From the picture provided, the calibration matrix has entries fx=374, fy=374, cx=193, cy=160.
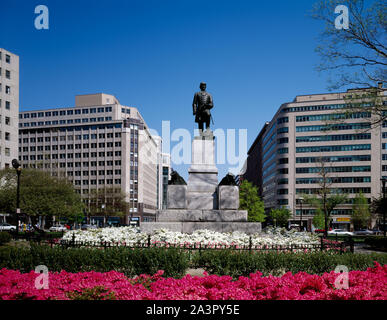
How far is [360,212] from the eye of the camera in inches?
3543

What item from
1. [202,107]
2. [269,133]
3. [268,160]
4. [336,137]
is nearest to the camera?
[202,107]

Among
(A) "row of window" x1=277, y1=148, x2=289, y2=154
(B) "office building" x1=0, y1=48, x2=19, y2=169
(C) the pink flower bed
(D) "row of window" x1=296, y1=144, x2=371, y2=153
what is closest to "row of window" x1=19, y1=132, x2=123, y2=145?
(A) "row of window" x1=277, y1=148, x2=289, y2=154

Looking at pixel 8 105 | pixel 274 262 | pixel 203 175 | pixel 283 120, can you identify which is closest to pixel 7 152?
pixel 8 105

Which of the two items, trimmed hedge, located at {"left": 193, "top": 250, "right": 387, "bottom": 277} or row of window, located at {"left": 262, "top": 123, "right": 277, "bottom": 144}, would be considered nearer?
trimmed hedge, located at {"left": 193, "top": 250, "right": 387, "bottom": 277}

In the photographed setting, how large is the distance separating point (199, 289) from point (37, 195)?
48880 millimetres

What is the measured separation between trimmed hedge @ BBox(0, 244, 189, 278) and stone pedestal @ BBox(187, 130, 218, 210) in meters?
8.09

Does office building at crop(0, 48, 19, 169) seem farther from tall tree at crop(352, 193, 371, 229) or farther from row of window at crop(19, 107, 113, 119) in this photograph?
tall tree at crop(352, 193, 371, 229)

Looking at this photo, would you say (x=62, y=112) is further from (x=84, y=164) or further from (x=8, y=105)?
(x=8, y=105)

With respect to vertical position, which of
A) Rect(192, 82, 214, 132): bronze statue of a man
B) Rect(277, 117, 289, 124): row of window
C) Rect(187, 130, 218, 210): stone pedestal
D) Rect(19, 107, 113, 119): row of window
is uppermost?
Rect(19, 107, 113, 119): row of window

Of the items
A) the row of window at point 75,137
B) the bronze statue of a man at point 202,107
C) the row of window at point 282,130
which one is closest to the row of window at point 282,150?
the row of window at point 282,130

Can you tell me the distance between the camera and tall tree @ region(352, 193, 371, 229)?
89681 mm

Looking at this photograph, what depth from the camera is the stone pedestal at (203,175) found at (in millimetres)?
19203

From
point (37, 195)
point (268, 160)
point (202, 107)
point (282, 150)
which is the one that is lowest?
point (37, 195)

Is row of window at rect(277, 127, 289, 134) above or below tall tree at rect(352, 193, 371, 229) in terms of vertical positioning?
above
